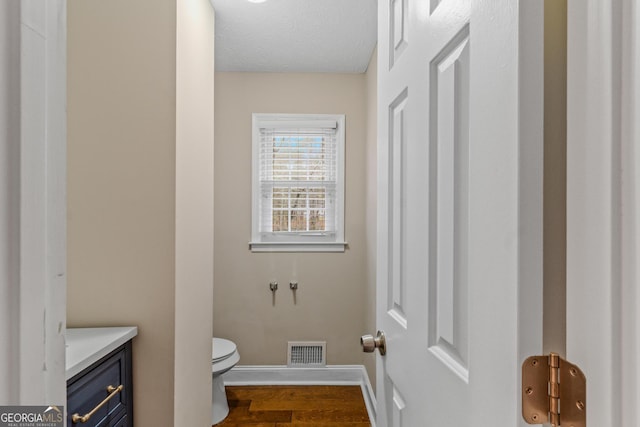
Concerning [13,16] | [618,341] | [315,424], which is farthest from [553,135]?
[315,424]

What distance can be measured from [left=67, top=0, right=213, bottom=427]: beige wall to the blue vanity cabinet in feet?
0.20

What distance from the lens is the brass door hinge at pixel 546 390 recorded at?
0.41 meters

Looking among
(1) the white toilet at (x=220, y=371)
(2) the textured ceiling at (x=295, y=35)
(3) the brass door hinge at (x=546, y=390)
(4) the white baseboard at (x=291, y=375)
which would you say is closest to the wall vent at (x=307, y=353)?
(4) the white baseboard at (x=291, y=375)

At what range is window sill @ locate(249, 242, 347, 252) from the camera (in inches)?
113

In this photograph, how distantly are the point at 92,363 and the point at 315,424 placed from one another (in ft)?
5.13

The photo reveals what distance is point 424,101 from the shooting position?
722 millimetres

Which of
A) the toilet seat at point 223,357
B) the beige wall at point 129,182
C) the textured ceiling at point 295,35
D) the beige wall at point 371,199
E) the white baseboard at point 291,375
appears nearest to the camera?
the beige wall at point 129,182

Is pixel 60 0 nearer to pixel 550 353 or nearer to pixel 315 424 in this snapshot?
pixel 550 353

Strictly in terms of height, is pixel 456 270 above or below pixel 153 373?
above

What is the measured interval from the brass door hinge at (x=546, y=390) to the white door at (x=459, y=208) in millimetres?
11

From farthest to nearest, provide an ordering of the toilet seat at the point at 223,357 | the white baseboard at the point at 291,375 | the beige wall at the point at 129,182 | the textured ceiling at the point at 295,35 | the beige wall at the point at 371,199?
the white baseboard at the point at 291,375, the beige wall at the point at 371,199, the toilet seat at the point at 223,357, the textured ceiling at the point at 295,35, the beige wall at the point at 129,182

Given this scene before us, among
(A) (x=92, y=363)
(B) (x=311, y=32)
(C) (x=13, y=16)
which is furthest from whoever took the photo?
(B) (x=311, y=32)

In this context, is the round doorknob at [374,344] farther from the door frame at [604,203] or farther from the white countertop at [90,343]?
the white countertop at [90,343]

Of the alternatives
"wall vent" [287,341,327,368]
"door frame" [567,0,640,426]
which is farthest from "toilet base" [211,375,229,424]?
"door frame" [567,0,640,426]
